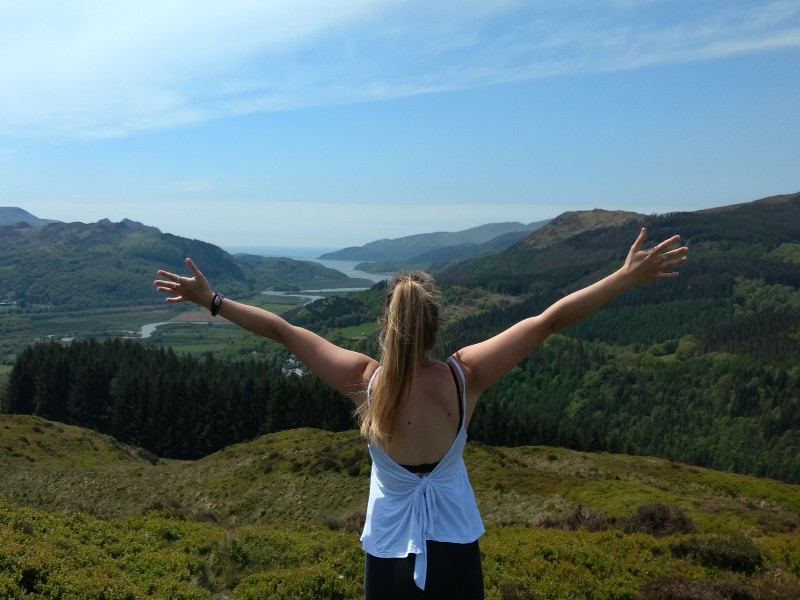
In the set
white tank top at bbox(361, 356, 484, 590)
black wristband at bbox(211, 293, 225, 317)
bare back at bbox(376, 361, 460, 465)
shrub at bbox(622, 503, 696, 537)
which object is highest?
black wristband at bbox(211, 293, 225, 317)

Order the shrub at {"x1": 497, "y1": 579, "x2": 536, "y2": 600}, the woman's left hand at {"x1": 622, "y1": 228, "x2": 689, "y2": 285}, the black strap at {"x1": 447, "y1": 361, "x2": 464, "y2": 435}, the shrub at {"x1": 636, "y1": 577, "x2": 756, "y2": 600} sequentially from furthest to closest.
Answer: the shrub at {"x1": 497, "y1": 579, "x2": 536, "y2": 600}
the shrub at {"x1": 636, "y1": 577, "x2": 756, "y2": 600}
the woman's left hand at {"x1": 622, "y1": 228, "x2": 689, "y2": 285}
the black strap at {"x1": 447, "y1": 361, "x2": 464, "y2": 435}

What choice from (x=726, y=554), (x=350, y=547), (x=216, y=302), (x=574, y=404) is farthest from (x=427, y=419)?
(x=574, y=404)

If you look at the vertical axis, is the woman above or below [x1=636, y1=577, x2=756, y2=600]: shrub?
above

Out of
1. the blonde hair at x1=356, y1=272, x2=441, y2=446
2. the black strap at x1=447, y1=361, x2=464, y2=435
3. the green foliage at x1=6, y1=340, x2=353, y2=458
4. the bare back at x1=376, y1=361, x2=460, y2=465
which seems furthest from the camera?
the green foliage at x1=6, y1=340, x2=353, y2=458

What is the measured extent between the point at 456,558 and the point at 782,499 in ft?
166

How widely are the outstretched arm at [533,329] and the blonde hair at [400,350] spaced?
1.27 ft

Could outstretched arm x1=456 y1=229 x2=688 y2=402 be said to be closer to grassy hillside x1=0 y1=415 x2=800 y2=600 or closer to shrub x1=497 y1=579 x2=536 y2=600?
shrub x1=497 y1=579 x2=536 y2=600

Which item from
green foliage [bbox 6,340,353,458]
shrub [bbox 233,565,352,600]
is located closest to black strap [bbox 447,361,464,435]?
shrub [bbox 233,565,352,600]

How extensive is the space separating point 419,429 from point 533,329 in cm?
106

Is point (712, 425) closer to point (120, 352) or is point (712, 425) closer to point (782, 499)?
point (782, 499)

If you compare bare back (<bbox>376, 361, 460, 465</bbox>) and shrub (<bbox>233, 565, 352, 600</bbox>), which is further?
shrub (<bbox>233, 565, 352, 600</bbox>)

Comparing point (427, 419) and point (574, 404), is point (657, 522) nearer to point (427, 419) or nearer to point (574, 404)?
point (427, 419)

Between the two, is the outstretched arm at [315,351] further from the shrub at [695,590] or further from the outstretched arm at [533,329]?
the shrub at [695,590]

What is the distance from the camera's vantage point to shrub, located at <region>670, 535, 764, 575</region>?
42.1 feet
